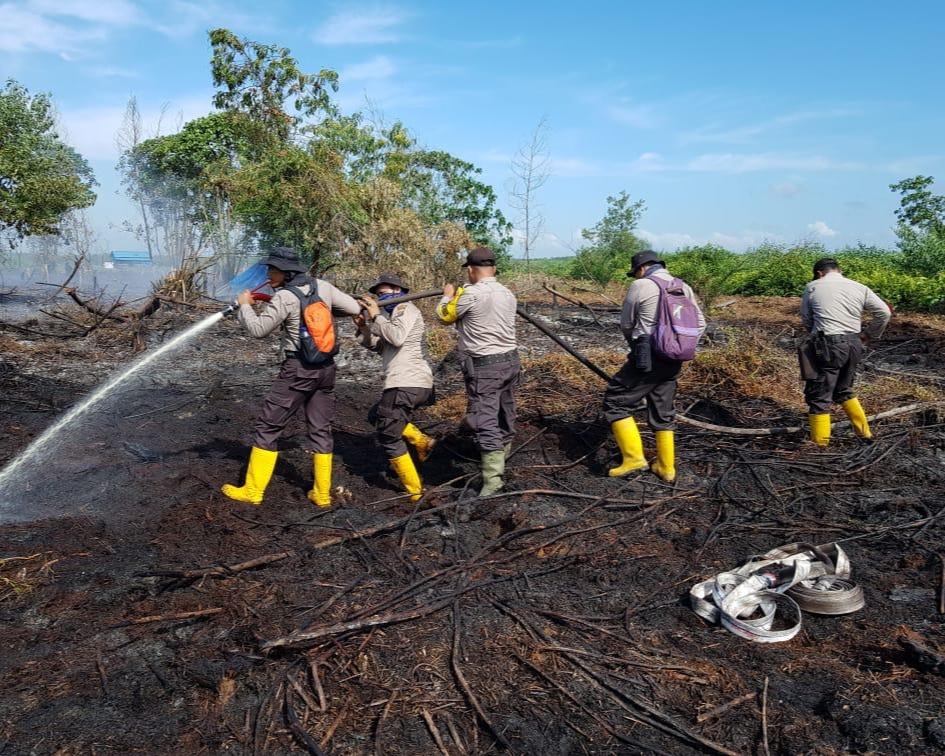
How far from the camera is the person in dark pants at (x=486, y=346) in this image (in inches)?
215

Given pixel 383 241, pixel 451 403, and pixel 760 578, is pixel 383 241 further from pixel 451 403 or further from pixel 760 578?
pixel 760 578

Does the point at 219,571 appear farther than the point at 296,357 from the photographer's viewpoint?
No

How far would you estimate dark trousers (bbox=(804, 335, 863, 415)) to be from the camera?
657cm

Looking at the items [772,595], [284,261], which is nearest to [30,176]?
[284,261]

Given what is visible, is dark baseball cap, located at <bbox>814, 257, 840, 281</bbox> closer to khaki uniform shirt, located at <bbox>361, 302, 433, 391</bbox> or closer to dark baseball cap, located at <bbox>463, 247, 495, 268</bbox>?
dark baseball cap, located at <bbox>463, 247, 495, 268</bbox>

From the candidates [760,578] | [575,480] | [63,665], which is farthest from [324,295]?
[760,578]

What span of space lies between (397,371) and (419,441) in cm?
95

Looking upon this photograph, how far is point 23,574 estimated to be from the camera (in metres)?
4.16

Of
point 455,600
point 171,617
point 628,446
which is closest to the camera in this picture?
point 171,617

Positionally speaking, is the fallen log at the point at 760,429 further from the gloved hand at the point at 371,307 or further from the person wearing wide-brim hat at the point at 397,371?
the gloved hand at the point at 371,307

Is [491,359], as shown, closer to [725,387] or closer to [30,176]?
[725,387]

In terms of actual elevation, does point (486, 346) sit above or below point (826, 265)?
below

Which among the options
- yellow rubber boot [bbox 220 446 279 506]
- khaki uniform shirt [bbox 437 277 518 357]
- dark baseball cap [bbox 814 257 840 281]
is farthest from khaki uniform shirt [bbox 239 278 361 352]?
dark baseball cap [bbox 814 257 840 281]

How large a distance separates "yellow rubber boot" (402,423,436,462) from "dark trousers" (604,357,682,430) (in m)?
1.62
